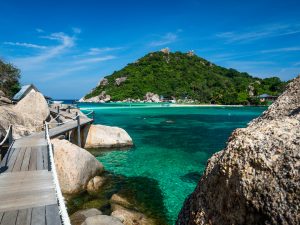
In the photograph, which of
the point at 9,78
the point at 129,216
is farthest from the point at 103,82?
the point at 129,216

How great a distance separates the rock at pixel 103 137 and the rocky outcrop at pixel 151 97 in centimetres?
12273

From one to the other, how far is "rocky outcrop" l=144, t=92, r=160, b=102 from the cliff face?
472 feet

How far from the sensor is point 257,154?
338 centimetres

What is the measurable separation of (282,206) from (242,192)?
1.58ft

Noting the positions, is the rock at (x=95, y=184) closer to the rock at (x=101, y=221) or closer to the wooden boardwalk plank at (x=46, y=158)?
the wooden boardwalk plank at (x=46, y=158)

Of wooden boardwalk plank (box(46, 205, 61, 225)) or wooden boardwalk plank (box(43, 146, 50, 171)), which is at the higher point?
wooden boardwalk plank (box(43, 146, 50, 171))

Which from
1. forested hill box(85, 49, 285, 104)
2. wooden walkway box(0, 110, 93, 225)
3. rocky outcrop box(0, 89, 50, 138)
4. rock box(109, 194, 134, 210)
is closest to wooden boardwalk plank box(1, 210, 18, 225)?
wooden walkway box(0, 110, 93, 225)

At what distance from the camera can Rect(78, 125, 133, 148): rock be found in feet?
79.0

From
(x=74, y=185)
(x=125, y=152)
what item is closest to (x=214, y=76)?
(x=125, y=152)

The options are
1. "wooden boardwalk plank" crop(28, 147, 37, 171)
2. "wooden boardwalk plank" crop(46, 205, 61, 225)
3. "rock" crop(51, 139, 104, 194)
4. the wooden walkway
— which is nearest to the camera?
"wooden boardwalk plank" crop(46, 205, 61, 225)

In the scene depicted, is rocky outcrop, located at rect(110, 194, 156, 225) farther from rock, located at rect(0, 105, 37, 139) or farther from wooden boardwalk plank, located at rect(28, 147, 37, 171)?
rock, located at rect(0, 105, 37, 139)

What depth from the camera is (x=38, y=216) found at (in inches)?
244

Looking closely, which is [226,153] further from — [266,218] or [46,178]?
[46,178]

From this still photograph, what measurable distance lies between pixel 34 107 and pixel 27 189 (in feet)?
52.1
